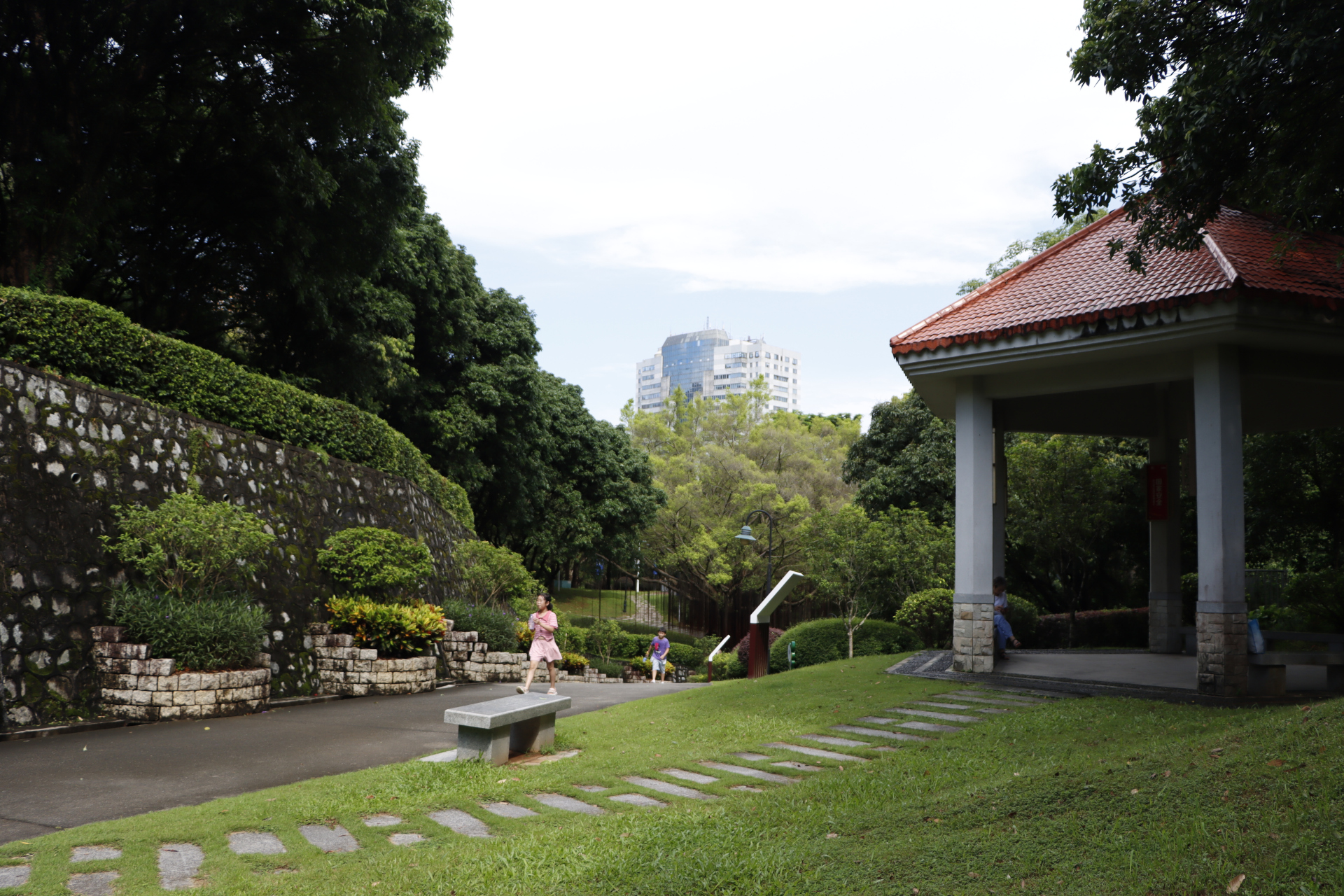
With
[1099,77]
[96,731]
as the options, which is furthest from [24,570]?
[1099,77]

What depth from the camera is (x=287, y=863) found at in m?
4.71

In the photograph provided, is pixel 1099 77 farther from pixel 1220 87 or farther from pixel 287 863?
pixel 287 863

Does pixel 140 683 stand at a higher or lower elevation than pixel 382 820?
higher

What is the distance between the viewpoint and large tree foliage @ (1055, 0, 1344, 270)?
649 cm

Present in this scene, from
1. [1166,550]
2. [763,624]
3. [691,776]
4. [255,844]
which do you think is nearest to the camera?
[255,844]

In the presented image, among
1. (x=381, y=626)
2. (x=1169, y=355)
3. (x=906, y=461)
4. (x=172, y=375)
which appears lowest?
(x=381, y=626)

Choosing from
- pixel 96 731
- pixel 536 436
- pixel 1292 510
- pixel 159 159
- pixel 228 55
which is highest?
pixel 228 55

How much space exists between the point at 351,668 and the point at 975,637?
8.55 meters

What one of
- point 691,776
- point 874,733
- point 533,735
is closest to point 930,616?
point 874,733

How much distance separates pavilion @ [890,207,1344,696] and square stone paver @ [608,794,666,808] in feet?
22.5

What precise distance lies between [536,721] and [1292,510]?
653 inches

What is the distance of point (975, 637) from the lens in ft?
38.2

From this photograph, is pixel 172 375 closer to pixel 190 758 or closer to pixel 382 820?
pixel 190 758

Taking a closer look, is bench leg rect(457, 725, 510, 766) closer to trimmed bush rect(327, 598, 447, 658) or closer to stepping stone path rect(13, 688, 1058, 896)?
stepping stone path rect(13, 688, 1058, 896)
